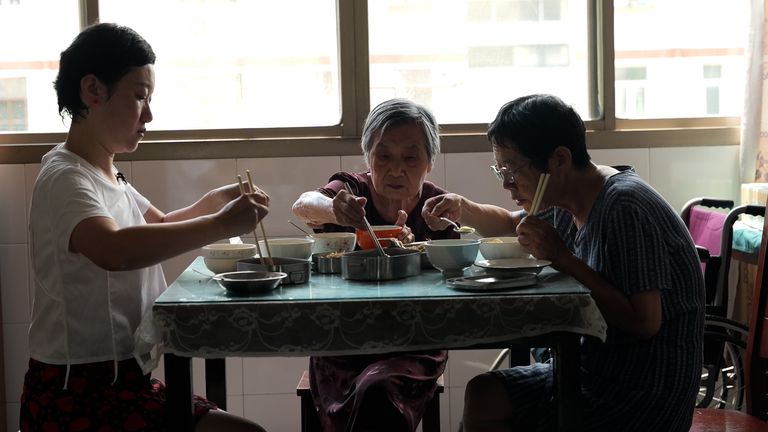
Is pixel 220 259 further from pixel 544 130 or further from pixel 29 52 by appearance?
pixel 29 52

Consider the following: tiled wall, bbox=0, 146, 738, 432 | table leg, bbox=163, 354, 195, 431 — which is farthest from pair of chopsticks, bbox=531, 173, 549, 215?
tiled wall, bbox=0, 146, 738, 432

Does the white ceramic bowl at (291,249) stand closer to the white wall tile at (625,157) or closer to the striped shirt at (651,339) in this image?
the striped shirt at (651,339)

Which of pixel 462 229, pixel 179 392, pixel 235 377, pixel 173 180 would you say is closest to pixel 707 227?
pixel 462 229

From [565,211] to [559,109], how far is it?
344 millimetres

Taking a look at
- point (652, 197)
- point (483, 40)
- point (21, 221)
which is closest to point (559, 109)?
point (652, 197)

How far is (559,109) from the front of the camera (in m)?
2.04

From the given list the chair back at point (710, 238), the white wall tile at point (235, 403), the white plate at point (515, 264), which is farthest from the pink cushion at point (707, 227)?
the white wall tile at point (235, 403)

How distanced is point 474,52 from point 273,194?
98 centimetres

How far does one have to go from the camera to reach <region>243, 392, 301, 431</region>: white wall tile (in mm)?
3492

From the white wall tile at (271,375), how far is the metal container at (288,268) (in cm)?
151

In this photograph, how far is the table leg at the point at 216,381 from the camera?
241cm

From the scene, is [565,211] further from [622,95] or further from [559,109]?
[622,95]

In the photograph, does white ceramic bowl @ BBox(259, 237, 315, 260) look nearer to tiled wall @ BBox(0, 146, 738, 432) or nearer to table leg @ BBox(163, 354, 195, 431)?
table leg @ BBox(163, 354, 195, 431)

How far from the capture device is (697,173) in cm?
352
